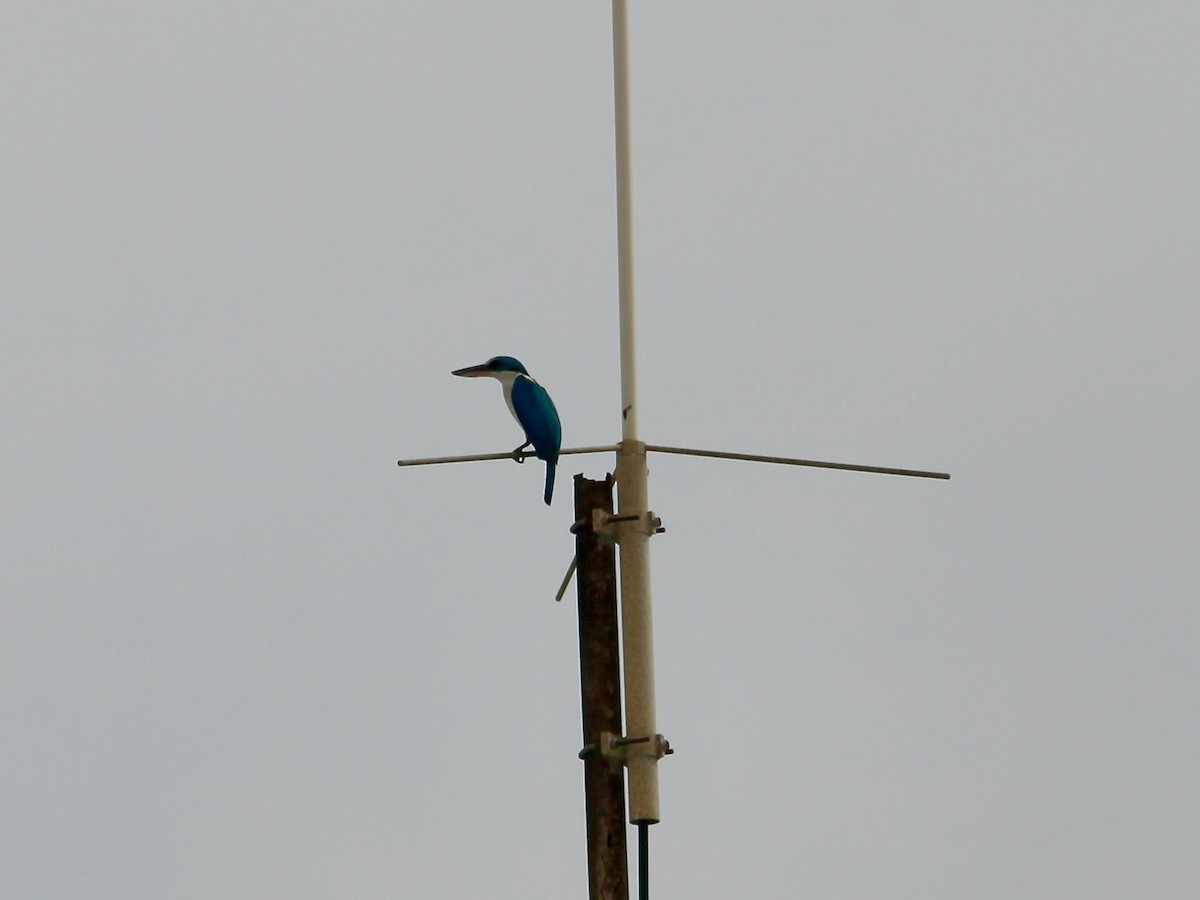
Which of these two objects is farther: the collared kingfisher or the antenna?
the collared kingfisher

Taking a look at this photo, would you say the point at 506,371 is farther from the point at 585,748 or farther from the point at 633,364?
the point at 585,748

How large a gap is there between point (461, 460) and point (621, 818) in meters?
2.29

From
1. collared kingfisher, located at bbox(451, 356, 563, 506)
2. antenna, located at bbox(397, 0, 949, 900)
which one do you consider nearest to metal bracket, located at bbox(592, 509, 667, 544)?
antenna, located at bbox(397, 0, 949, 900)

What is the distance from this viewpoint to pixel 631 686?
39.0 ft

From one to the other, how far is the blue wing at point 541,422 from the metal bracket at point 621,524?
1192 millimetres

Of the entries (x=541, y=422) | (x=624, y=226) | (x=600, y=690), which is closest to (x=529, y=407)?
(x=541, y=422)

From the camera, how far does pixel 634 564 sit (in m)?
12.0

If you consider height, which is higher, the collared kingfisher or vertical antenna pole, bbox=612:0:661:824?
the collared kingfisher

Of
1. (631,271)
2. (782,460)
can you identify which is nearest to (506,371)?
(631,271)

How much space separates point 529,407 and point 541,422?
0.19 meters

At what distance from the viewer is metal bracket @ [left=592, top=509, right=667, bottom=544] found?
12.0 m

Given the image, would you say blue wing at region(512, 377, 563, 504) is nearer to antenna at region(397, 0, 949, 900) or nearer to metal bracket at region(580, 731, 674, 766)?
antenna at region(397, 0, 949, 900)

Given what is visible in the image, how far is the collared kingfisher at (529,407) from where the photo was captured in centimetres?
1323

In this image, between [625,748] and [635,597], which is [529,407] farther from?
[625,748]
